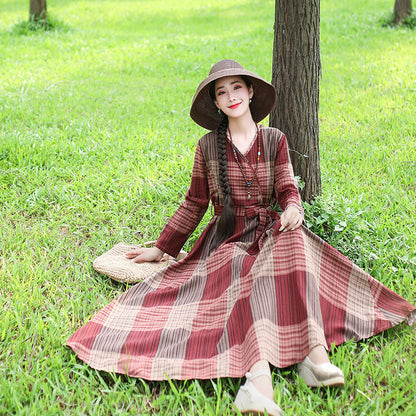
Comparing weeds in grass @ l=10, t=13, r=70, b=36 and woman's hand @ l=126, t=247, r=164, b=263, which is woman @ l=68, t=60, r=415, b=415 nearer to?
woman's hand @ l=126, t=247, r=164, b=263

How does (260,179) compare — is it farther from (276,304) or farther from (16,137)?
(16,137)

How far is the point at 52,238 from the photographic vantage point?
147 inches

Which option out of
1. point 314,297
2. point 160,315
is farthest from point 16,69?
point 314,297

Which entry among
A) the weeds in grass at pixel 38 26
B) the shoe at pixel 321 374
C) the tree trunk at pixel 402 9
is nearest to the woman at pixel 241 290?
the shoe at pixel 321 374

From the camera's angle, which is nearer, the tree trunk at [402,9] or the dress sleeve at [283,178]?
the dress sleeve at [283,178]

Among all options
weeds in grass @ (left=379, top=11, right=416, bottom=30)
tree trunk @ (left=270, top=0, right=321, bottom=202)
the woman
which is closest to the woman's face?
the woman

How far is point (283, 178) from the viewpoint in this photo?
3006mm

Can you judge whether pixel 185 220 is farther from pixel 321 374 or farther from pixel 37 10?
pixel 37 10

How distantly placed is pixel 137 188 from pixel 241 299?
2.09 meters

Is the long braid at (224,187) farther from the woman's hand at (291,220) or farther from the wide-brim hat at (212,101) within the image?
the woman's hand at (291,220)

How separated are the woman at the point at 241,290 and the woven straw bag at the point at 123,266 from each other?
8 centimetres

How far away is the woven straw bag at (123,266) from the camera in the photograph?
3.16m

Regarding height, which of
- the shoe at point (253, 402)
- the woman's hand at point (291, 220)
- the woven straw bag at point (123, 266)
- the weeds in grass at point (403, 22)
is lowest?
the shoe at point (253, 402)

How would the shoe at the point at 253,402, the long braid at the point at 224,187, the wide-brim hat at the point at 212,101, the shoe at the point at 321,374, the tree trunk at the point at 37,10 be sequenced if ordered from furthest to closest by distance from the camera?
the tree trunk at the point at 37,10 < the long braid at the point at 224,187 < the wide-brim hat at the point at 212,101 < the shoe at the point at 321,374 < the shoe at the point at 253,402
